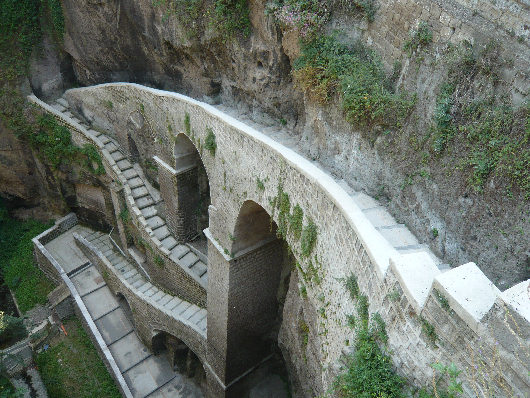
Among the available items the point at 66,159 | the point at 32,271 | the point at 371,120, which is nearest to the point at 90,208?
the point at 66,159

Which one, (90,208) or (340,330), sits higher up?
(340,330)

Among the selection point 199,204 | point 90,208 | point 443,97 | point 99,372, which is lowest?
point 99,372

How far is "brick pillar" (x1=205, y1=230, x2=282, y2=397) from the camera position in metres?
→ 10.0

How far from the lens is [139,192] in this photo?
13953mm

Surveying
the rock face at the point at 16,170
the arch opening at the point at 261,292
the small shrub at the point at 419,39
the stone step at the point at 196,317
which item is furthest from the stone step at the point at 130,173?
the small shrub at the point at 419,39

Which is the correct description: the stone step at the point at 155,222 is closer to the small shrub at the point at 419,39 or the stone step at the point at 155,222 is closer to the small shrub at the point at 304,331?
the small shrub at the point at 304,331

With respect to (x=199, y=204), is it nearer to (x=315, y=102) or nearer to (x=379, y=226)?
(x=315, y=102)

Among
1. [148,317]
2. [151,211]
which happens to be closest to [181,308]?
[148,317]

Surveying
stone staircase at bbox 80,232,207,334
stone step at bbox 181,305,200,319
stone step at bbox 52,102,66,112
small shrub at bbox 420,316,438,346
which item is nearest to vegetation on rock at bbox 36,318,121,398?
stone staircase at bbox 80,232,207,334

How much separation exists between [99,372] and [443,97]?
12998 millimetres

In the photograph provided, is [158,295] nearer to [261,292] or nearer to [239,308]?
[239,308]

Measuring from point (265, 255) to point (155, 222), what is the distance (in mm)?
4915

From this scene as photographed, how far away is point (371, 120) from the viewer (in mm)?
7035

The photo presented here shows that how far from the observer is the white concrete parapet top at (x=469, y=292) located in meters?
3.46
